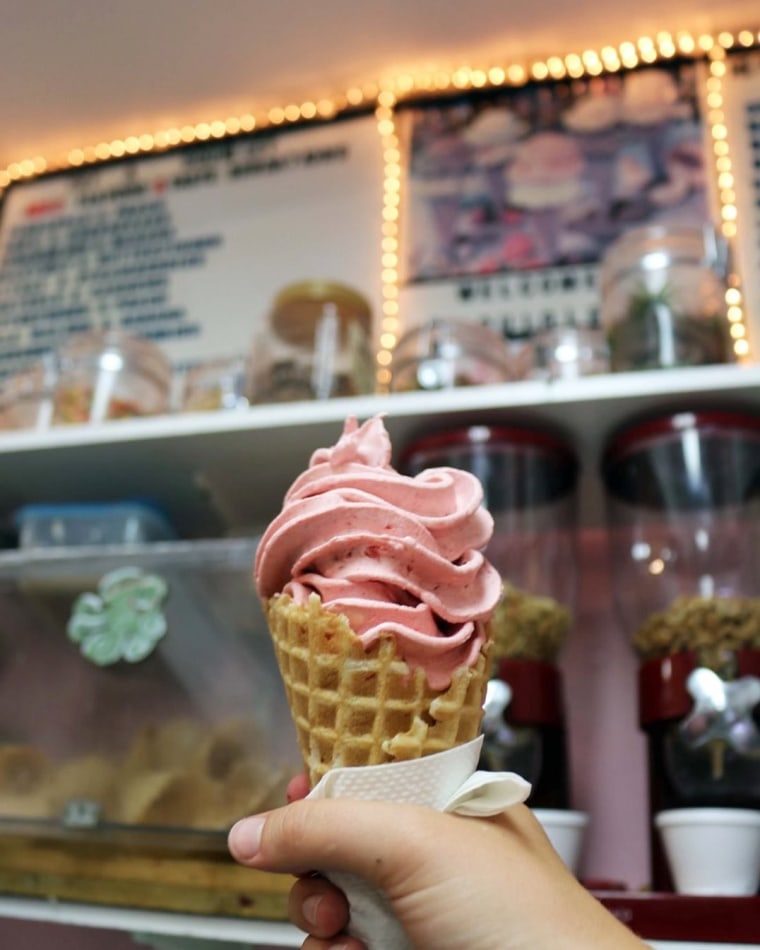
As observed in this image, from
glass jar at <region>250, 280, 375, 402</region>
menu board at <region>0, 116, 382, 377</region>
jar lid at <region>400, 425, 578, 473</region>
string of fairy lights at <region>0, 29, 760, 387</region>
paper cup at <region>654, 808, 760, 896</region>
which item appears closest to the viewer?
paper cup at <region>654, 808, 760, 896</region>

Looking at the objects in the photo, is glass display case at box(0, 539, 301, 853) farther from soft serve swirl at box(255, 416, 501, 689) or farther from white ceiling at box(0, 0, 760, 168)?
white ceiling at box(0, 0, 760, 168)

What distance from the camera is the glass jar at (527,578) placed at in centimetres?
108

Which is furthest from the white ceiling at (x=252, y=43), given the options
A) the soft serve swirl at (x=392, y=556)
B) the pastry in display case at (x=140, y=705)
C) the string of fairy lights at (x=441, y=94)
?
the soft serve swirl at (x=392, y=556)

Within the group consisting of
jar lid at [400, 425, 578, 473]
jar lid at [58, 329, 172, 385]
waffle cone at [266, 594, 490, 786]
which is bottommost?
waffle cone at [266, 594, 490, 786]

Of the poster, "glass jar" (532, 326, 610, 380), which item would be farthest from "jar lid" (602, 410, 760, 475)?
the poster

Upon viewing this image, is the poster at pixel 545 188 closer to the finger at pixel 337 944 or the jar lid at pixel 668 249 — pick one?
the jar lid at pixel 668 249

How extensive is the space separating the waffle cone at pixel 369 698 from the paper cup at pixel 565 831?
1.34 feet

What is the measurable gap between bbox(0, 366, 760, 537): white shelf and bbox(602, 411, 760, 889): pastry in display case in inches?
2.1

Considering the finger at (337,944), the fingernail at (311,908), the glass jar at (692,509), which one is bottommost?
the finger at (337,944)

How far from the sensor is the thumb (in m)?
0.56

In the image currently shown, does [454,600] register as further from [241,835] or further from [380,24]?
[380,24]

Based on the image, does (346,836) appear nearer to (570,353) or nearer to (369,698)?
(369,698)

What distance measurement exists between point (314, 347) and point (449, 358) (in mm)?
245

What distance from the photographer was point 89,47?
1.82m
